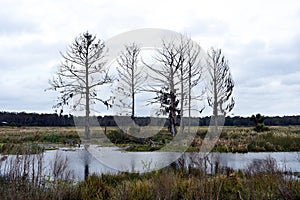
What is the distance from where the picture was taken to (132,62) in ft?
117

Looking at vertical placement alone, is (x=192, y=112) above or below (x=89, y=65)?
below

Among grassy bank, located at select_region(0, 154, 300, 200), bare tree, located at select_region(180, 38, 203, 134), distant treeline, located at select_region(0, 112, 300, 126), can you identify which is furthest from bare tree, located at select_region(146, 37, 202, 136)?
distant treeline, located at select_region(0, 112, 300, 126)

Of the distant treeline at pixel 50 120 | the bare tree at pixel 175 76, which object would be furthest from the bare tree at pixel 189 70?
the distant treeline at pixel 50 120

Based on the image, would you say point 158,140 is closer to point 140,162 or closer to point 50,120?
point 140,162

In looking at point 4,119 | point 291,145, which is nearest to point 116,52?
point 291,145

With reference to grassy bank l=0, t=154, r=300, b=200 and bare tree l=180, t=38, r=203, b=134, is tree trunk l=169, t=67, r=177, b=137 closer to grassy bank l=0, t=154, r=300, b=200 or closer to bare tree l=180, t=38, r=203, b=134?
bare tree l=180, t=38, r=203, b=134

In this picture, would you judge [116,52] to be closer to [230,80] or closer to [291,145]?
[230,80]

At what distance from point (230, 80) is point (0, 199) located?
1310 inches

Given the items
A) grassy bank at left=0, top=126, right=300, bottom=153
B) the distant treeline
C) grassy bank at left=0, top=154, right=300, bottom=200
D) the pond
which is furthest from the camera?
the distant treeline

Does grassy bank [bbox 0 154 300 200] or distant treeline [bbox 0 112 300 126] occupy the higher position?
distant treeline [bbox 0 112 300 126]

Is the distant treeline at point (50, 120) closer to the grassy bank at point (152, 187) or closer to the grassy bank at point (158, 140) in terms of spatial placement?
the grassy bank at point (158, 140)

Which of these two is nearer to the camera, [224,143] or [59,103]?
[224,143]

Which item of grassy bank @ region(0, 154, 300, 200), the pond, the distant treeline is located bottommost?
the pond

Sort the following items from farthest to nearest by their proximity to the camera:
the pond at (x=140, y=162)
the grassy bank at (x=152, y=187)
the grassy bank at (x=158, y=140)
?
the grassy bank at (x=158, y=140) < the pond at (x=140, y=162) < the grassy bank at (x=152, y=187)
